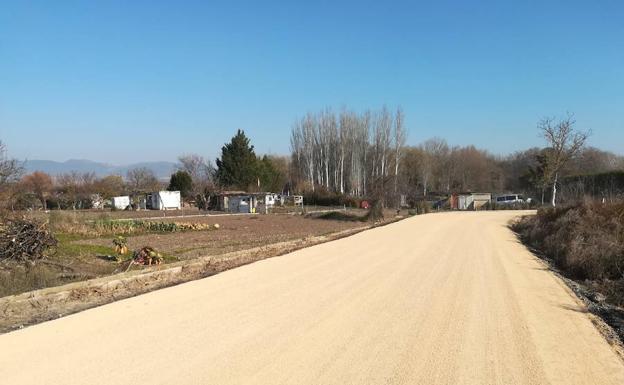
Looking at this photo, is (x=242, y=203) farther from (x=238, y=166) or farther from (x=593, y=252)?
(x=593, y=252)

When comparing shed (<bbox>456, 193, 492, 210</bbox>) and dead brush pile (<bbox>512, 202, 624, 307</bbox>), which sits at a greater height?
shed (<bbox>456, 193, 492, 210</bbox>)

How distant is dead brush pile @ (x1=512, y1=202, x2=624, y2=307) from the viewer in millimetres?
12984

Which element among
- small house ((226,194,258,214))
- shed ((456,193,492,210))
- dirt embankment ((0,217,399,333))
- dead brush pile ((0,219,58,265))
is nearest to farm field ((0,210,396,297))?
dead brush pile ((0,219,58,265))

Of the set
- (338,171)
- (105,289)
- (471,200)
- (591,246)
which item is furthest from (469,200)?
(105,289)

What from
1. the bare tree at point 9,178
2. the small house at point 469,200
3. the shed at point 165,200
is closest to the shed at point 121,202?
the shed at point 165,200

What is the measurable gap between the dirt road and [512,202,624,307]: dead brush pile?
4.75ft

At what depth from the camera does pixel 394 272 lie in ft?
42.6

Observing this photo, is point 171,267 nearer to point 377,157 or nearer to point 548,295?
point 548,295

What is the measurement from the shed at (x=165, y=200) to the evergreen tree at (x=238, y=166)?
1463cm

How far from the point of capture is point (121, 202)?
2758 inches

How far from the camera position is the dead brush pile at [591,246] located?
13.0 m

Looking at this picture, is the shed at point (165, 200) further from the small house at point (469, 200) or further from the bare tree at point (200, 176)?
the small house at point (469, 200)

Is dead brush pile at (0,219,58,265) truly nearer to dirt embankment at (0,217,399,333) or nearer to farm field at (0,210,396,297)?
farm field at (0,210,396,297)

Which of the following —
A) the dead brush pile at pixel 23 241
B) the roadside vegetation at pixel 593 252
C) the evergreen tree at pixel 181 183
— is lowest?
the roadside vegetation at pixel 593 252
